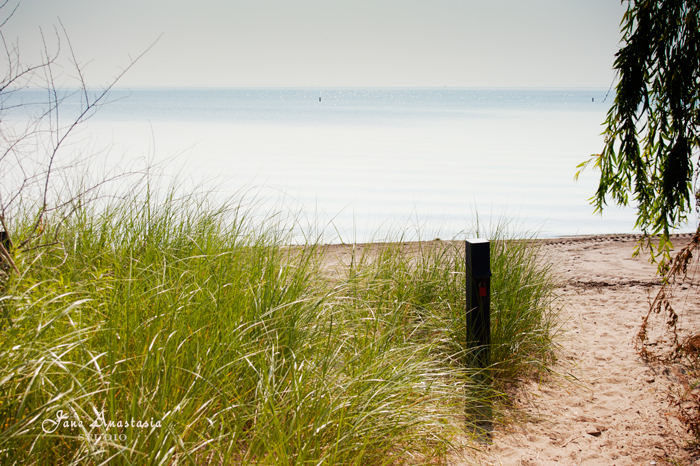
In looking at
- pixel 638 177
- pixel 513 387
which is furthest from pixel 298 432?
pixel 638 177

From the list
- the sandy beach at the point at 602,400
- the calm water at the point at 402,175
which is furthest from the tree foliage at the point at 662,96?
the calm water at the point at 402,175

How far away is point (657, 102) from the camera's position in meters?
3.34

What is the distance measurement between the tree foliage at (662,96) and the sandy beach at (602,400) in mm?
1178

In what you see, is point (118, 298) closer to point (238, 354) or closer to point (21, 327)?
point (21, 327)

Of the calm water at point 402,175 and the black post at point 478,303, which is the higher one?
the calm water at point 402,175

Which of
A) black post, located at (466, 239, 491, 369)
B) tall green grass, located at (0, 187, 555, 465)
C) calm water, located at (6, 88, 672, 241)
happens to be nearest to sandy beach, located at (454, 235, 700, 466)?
tall green grass, located at (0, 187, 555, 465)

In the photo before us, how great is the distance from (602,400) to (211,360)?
287 centimetres

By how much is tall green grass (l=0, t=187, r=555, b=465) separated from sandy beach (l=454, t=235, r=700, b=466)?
0.33 m

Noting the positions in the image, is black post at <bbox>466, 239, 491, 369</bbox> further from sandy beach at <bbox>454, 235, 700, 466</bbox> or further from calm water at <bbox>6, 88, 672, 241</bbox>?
calm water at <bbox>6, 88, 672, 241</bbox>

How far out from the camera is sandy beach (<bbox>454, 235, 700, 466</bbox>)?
286cm

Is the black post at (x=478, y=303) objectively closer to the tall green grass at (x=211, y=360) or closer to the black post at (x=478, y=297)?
the black post at (x=478, y=297)

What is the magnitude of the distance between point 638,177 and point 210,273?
123 inches

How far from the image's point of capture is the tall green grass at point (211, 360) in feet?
6.18

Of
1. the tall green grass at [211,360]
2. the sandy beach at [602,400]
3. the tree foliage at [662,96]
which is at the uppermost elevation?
the tree foliage at [662,96]
